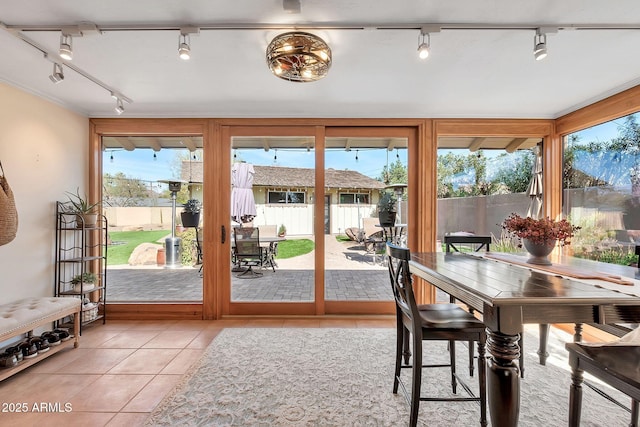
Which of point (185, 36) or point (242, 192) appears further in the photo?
point (242, 192)

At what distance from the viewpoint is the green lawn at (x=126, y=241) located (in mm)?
3723

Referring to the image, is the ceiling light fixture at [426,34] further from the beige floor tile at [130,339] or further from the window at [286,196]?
the beige floor tile at [130,339]

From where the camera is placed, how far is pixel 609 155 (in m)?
3.00

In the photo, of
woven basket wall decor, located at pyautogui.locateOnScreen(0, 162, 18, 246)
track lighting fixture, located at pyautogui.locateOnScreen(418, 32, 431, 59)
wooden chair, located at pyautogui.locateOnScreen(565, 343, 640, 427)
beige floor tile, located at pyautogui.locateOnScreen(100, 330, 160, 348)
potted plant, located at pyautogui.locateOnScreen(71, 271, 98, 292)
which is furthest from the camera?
potted plant, located at pyautogui.locateOnScreen(71, 271, 98, 292)

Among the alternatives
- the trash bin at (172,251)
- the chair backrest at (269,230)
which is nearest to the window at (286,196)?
the chair backrest at (269,230)

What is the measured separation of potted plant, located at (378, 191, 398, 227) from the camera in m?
3.76

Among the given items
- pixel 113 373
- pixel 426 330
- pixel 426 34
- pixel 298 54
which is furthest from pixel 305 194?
pixel 113 373

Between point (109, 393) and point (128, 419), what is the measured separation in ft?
1.35

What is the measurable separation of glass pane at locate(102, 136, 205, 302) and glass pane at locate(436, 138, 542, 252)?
3187 mm

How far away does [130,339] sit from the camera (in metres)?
2.99

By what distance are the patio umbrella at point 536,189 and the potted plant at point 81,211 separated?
5.25 metres

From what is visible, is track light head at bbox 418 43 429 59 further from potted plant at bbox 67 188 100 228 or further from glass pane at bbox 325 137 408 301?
potted plant at bbox 67 188 100 228

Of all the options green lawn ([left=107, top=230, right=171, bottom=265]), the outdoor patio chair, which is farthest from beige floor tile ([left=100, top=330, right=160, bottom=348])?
the outdoor patio chair

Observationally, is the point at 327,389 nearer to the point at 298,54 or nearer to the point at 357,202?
the point at 357,202
